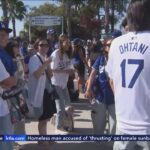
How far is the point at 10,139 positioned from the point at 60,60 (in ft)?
13.6

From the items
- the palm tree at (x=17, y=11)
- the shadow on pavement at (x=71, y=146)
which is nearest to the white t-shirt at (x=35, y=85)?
the shadow on pavement at (x=71, y=146)

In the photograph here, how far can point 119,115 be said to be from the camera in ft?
12.2

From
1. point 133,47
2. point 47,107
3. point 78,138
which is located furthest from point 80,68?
point 133,47

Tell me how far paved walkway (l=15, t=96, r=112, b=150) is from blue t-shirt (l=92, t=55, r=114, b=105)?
820 mm

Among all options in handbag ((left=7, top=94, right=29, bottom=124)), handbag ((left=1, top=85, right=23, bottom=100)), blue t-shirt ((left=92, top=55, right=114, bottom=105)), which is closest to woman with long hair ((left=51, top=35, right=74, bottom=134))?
blue t-shirt ((left=92, top=55, right=114, bottom=105))

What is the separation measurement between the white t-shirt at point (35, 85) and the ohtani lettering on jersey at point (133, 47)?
12.3 ft

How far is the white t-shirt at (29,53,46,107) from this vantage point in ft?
24.1

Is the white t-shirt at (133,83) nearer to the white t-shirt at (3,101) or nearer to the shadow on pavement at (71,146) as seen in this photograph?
the white t-shirt at (3,101)

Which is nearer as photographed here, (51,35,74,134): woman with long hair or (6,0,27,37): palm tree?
(51,35,74,134): woman with long hair

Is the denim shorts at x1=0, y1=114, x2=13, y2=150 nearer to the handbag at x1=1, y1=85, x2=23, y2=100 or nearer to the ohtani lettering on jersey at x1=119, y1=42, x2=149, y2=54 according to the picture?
the handbag at x1=1, y1=85, x2=23, y2=100

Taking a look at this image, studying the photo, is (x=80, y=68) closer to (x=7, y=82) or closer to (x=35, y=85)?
(x=35, y=85)

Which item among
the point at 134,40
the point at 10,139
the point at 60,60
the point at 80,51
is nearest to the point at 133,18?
the point at 134,40

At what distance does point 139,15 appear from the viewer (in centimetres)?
357

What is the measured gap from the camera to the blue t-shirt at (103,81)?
7262 mm
